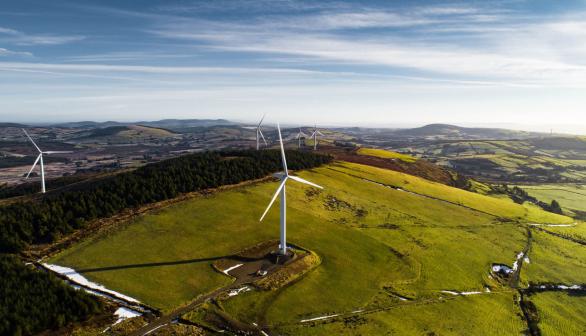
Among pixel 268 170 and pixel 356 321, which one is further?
pixel 268 170

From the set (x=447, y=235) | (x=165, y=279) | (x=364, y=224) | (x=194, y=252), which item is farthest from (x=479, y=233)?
(x=165, y=279)

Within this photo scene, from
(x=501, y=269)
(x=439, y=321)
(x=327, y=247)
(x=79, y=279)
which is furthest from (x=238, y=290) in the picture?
(x=501, y=269)

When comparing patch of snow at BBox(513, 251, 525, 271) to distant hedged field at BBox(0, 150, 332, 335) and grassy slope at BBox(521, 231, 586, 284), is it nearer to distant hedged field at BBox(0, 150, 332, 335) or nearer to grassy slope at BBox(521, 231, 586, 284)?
grassy slope at BBox(521, 231, 586, 284)

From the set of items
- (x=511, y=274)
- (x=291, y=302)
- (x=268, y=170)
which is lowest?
(x=511, y=274)

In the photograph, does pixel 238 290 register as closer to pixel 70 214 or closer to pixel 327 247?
Result: pixel 327 247

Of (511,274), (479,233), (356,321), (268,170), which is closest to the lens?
(356,321)

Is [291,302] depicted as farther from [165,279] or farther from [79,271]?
[79,271]
